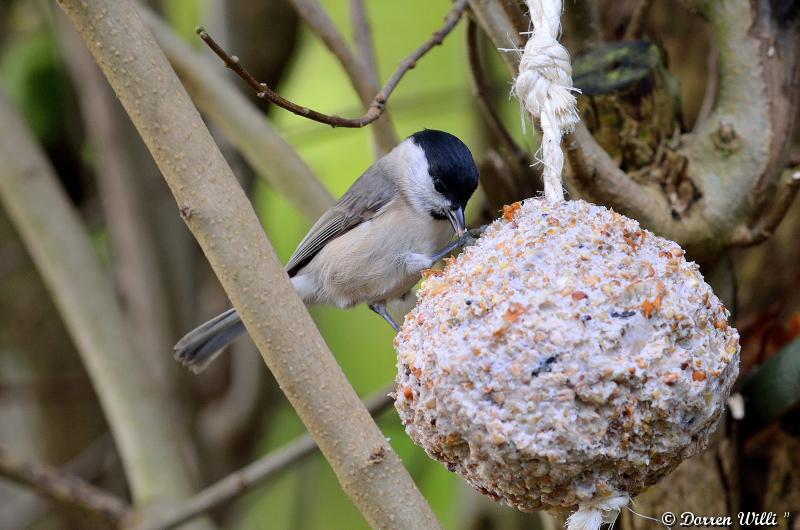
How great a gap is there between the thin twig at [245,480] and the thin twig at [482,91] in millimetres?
605

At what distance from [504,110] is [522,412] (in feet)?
7.52

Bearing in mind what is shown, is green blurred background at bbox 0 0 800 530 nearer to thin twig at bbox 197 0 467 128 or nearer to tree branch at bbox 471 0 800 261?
tree branch at bbox 471 0 800 261

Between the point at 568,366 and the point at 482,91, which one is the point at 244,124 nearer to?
the point at 482,91

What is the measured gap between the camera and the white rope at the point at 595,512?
1.12 m

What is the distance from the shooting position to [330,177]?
3902 mm

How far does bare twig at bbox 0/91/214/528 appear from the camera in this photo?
2.29m

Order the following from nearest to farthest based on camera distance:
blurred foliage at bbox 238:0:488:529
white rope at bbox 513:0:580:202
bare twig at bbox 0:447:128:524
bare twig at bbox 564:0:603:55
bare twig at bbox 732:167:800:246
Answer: white rope at bbox 513:0:580:202 < bare twig at bbox 732:167:800:246 < bare twig at bbox 564:0:603:55 < bare twig at bbox 0:447:128:524 < blurred foliage at bbox 238:0:488:529

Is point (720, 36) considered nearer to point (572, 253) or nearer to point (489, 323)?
point (572, 253)

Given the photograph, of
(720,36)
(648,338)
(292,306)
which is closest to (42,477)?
(292,306)

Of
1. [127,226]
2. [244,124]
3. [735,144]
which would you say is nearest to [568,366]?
[735,144]

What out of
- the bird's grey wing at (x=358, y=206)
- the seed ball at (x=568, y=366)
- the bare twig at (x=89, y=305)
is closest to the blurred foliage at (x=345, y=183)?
the bare twig at (x=89, y=305)

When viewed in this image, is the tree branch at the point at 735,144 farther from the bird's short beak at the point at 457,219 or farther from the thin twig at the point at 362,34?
the thin twig at the point at 362,34

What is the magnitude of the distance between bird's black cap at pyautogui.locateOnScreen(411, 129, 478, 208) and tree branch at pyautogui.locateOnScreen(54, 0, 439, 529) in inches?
26.7

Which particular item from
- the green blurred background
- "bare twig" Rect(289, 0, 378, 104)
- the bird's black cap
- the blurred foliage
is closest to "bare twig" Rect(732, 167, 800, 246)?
the bird's black cap
